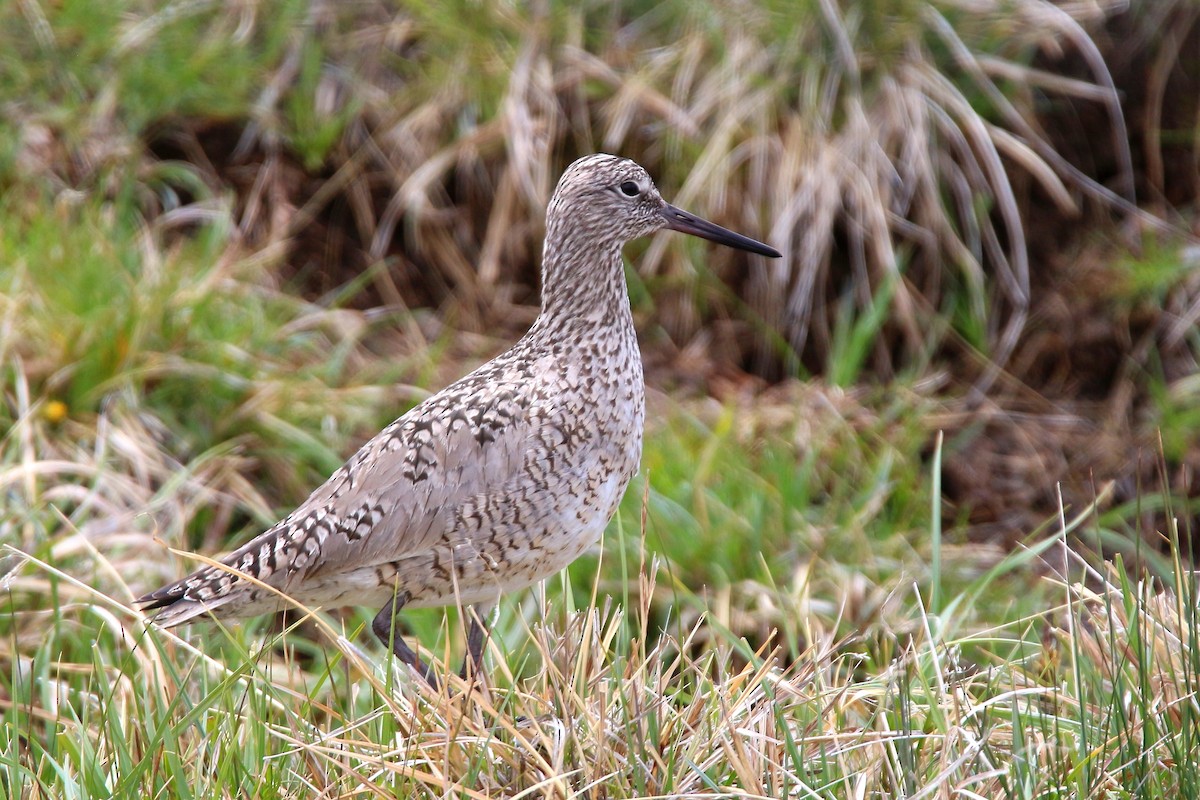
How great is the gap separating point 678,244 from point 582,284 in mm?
2609

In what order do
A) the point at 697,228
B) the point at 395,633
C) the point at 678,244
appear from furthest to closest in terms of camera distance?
the point at 678,244
the point at 697,228
the point at 395,633

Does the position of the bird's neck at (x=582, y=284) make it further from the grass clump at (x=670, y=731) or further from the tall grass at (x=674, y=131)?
the tall grass at (x=674, y=131)

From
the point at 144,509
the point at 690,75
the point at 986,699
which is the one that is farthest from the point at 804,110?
the point at 986,699

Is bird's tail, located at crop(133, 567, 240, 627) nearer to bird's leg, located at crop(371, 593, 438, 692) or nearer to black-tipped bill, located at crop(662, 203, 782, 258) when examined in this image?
bird's leg, located at crop(371, 593, 438, 692)

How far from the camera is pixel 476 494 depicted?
11.4 feet

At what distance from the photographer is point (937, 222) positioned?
6.28 meters

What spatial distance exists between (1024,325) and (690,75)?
6.07 ft

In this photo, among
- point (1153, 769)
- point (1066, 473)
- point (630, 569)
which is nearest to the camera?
point (1153, 769)

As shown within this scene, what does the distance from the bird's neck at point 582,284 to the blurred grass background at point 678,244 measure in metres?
1.37

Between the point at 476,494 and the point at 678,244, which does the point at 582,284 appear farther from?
the point at 678,244

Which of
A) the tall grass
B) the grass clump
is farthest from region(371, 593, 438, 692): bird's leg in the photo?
the tall grass

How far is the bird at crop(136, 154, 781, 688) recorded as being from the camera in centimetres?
345

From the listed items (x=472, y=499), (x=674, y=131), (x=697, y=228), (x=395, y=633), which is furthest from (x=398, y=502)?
(x=674, y=131)

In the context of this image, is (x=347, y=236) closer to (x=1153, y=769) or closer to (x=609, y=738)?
(x=609, y=738)
